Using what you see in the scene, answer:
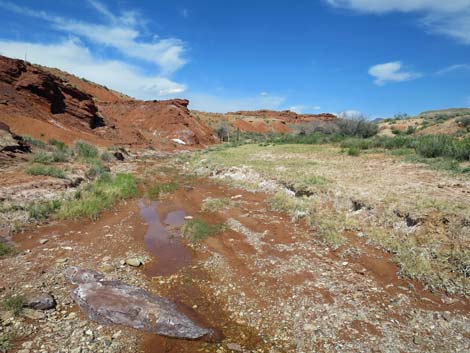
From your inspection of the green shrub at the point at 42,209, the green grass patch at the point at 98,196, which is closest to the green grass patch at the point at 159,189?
the green grass patch at the point at 98,196

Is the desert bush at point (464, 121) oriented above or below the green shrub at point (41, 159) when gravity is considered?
above

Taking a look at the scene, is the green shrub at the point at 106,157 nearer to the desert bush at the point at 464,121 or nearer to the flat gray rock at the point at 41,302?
the flat gray rock at the point at 41,302

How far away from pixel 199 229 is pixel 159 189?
6713 mm

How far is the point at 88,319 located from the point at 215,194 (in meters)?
9.62

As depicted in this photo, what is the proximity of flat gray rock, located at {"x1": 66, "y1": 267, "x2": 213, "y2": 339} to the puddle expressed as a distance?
1.24 metres

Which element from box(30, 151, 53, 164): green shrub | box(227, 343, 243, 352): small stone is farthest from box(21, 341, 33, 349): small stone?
box(30, 151, 53, 164): green shrub

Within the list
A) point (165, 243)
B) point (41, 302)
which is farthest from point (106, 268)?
point (165, 243)

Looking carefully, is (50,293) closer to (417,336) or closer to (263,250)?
(263,250)

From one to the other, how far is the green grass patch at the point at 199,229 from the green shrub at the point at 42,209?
15.0ft

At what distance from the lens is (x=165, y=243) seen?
866 cm

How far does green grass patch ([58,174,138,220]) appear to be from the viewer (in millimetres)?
10242

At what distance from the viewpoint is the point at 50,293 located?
5594 mm

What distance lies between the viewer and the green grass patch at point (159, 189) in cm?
1427

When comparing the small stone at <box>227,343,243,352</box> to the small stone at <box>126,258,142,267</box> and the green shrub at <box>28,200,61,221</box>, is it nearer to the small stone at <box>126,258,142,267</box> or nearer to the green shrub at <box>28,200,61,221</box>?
the small stone at <box>126,258,142,267</box>
